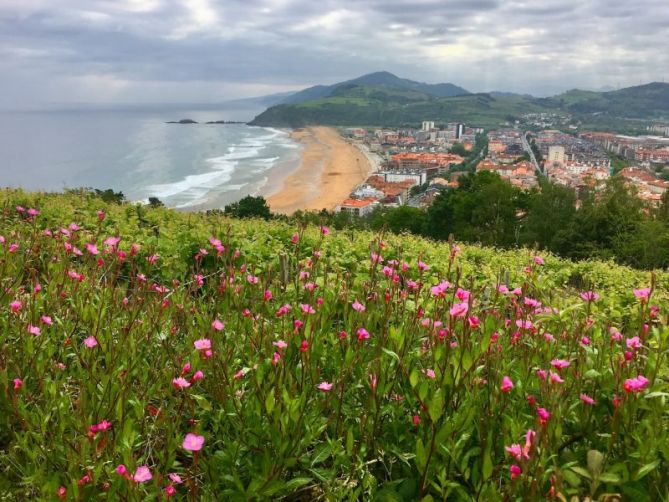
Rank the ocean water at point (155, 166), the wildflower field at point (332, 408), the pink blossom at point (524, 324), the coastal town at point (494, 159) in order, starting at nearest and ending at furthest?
the wildflower field at point (332, 408) → the pink blossom at point (524, 324) → the ocean water at point (155, 166) → the coastal town at point (494, 159)

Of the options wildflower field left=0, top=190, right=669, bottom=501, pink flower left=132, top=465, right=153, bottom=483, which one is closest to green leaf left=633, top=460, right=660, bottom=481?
wildflower field left=0, top=190, right=669, bottom=501

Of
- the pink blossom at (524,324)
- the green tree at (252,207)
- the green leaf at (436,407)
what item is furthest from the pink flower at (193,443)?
the green tree at (252,207)

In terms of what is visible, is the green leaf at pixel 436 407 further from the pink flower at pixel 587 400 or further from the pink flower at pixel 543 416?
the pink flower at pixel 587 400

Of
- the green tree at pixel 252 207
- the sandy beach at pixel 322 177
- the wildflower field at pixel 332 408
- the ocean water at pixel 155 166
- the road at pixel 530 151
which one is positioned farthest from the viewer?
the road at pixel 530 151

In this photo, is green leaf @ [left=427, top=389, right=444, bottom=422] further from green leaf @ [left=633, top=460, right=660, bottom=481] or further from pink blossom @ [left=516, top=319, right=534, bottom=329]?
pink blossom @ [left=516, top=319, right=534, bottom=329]

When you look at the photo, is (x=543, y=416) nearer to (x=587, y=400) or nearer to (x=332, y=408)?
(x=587, y=400)

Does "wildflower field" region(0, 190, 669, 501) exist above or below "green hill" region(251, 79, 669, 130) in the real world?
below

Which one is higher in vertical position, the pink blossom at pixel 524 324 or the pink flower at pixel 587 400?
the pink blossom at pixel 524 324

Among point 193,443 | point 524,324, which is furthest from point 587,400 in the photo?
point 193,443
